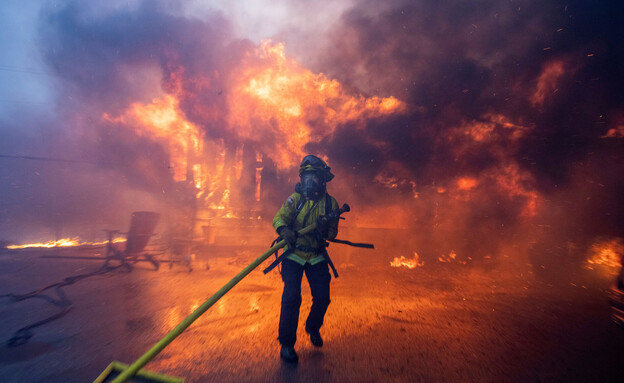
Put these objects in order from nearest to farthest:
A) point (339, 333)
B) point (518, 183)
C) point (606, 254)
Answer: point (339, 333)
point (606, 254)
point (518, 183)

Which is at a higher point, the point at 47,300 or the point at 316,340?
the point at 316,340

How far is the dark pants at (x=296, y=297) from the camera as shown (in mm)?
2830

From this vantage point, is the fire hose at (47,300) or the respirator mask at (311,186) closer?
the fire hose at (47,300)

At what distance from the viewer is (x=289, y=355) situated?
8.98 feet

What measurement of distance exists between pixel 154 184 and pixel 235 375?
21.5m

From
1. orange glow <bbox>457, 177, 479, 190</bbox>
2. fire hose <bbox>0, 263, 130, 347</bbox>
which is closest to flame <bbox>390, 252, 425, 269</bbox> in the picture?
orange glow <bbox>457, 177, 479, 190</bbox>

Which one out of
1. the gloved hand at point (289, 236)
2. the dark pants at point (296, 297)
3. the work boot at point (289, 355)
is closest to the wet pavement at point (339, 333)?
the work boot at point (289, 355)

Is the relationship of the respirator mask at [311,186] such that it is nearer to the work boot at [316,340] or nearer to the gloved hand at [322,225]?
the gloved hand at [322,225]

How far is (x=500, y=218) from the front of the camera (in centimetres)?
1165

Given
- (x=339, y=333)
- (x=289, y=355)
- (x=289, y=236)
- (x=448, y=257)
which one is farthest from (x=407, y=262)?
(x=289, y=236)

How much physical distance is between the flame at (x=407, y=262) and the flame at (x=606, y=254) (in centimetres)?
656

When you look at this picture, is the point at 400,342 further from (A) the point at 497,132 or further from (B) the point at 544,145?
(B) the point at 544,145

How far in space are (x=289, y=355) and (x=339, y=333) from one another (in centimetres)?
107

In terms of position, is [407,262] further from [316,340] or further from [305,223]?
[305,223]
